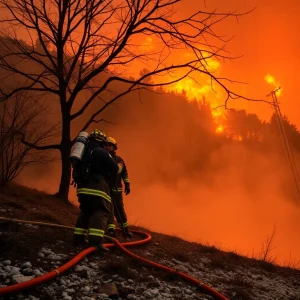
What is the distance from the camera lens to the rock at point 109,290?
10.3 feet

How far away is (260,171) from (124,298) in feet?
177

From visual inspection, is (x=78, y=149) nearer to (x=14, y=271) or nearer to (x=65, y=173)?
(x=14, y=271)

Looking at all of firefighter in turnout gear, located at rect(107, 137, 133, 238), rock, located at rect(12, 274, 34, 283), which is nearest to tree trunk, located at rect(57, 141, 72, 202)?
firefighter in turnout gear, located at rect(107, 137, 133, 238)

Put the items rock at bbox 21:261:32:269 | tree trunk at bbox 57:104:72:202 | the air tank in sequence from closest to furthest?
rock at bbox 21:261:32:269 → the air tank → tree trunk at bbox 57:104:72:202

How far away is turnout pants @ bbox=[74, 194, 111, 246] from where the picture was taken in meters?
4.52

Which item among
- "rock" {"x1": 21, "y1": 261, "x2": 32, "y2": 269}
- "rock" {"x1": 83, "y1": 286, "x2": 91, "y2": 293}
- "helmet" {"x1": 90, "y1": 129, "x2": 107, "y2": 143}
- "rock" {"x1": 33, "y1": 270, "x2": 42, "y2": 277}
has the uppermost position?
"helmet" {"x1": 90, "y1": 129, "x2": 107, "y2": 143}

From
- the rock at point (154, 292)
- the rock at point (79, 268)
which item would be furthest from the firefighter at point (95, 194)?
the rock at point (154, 292)

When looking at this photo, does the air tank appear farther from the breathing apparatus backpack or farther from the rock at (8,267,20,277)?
the rock at (8,267,20,277)

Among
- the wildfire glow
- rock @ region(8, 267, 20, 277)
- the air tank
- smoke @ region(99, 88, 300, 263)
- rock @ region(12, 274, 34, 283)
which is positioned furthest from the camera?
the wildfire glow

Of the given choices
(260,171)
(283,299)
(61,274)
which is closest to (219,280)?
(283,299)

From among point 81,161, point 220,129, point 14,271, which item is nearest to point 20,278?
point 14,271

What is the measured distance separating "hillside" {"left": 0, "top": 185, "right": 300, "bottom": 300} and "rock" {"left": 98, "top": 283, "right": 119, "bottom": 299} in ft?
0.04

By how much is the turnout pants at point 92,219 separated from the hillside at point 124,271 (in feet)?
0.81

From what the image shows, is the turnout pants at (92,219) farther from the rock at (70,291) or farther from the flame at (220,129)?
the flame at (220,129)
